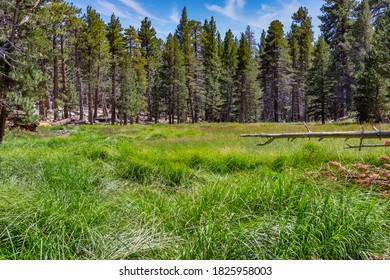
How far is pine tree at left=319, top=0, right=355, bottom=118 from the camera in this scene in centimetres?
3397

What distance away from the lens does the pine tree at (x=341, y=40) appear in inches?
1337

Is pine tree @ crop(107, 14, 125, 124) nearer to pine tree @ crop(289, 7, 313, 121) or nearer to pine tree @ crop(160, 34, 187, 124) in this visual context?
pine tree @ crop(160, 34, 187, 124)

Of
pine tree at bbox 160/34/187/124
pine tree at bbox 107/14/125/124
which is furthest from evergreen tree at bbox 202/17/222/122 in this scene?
pine tree at bbox 107/14/125/124

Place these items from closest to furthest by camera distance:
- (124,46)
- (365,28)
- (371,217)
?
1. (371,217)
2. (365,28)
3. (124,46)

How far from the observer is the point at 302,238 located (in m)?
2.56

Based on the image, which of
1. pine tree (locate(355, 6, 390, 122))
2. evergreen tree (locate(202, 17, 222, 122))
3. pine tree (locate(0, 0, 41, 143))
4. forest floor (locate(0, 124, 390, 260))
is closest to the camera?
forest floor (locate(0, 124, 390, 260))

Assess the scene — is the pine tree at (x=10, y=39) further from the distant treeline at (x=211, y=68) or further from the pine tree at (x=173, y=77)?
the pine tree at (x=173, y=77)

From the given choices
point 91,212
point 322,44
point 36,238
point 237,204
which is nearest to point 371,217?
point 237,204

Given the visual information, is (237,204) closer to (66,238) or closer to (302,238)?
(302,238)

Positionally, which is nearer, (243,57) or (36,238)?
(36,238)

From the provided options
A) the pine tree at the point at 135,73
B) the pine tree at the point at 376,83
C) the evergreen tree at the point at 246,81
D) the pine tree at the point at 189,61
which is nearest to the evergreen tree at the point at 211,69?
the pine tree at the point at 189,61

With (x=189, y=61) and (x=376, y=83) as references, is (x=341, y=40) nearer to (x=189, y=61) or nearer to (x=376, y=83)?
(x=376, y=83)

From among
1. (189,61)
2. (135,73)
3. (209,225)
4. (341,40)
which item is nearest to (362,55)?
(341,40)

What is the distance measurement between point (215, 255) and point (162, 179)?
3.21 m
